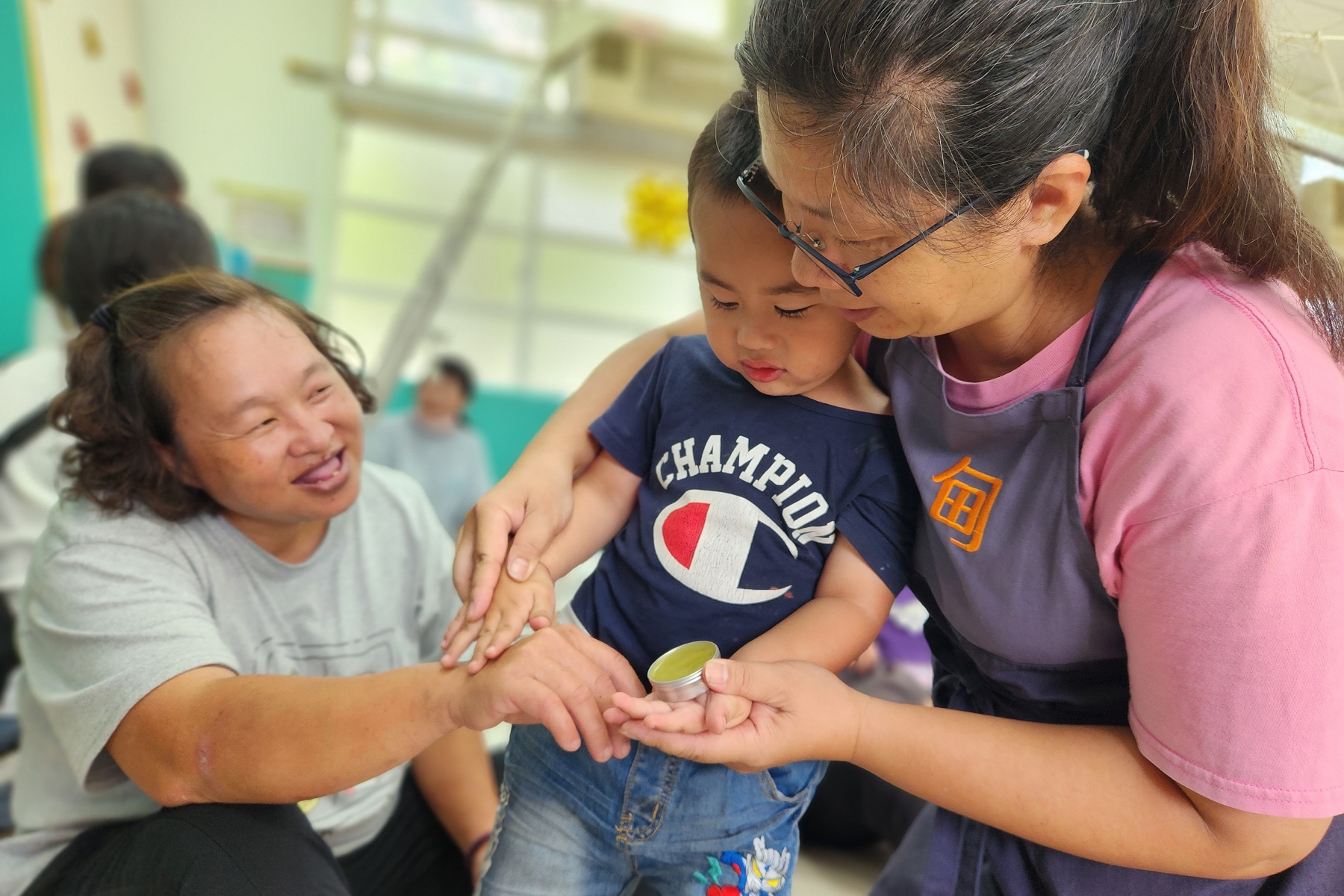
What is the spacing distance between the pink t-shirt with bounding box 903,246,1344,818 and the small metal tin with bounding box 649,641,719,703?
1.22ft

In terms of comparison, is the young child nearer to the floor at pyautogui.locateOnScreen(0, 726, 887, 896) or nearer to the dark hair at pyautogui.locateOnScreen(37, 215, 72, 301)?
the floor at pyautogui.locateOnScreen(0, 726, 887, 896)

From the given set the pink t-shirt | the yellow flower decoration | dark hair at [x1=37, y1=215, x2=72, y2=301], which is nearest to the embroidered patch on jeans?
the pink t-shirt

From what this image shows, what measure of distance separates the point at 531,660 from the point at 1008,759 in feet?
1.56

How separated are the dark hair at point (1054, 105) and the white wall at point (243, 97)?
6.60 m

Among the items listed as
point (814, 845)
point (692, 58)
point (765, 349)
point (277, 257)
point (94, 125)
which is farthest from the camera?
point (277, 257)

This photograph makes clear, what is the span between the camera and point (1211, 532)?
77 centimetres

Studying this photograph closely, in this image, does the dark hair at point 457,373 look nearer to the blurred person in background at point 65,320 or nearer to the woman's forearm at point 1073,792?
the blurred person in background at point 65,320

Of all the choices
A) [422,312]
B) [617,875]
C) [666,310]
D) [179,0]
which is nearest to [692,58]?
[666,310]

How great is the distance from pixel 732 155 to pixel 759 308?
6.6 inches

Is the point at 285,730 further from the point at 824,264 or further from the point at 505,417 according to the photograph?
the point at 505,417

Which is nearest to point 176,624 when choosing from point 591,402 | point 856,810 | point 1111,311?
point 591,402

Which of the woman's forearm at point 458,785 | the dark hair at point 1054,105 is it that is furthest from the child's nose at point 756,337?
the woman's forearm at point 458,785

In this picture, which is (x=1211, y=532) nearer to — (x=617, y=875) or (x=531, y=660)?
(x=531, y=660)

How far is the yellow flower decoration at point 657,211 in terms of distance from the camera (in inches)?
264
